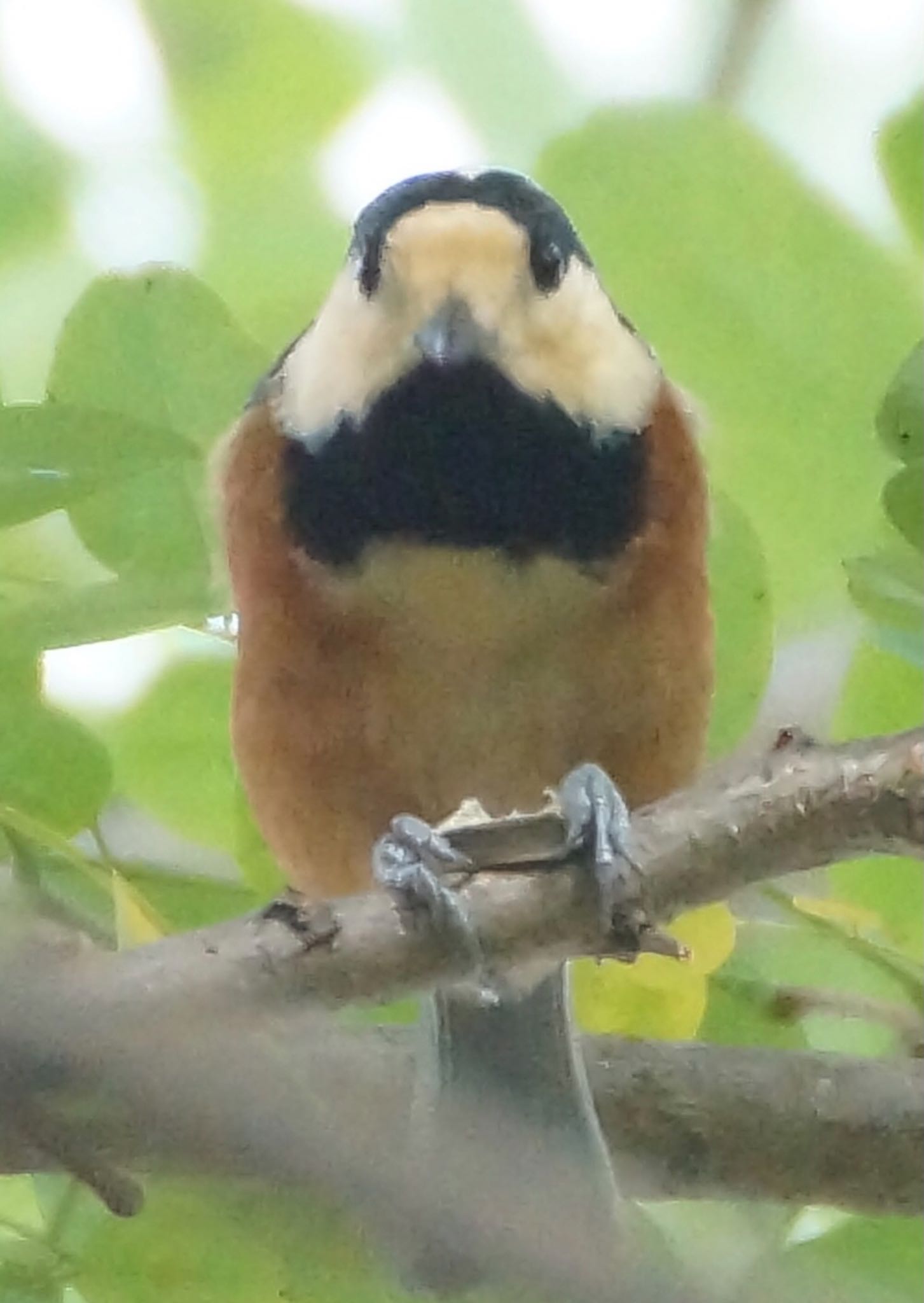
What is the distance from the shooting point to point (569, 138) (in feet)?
2.09

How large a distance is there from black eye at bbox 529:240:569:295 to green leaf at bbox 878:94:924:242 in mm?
145

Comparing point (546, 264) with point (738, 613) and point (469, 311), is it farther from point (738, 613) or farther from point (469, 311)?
point (738, 613)

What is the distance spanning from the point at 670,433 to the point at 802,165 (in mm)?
194

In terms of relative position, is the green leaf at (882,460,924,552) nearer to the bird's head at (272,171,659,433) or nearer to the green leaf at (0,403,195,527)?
the bird's head at (272,171,659,433)

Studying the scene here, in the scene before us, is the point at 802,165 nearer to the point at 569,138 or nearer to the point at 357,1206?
the point at 569,138

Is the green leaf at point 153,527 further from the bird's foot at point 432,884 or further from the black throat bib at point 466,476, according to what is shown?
the bird's foot at point 432,884

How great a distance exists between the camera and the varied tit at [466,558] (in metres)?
0.51

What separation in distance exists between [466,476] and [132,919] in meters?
0.18

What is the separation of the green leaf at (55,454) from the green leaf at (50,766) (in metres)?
0.07

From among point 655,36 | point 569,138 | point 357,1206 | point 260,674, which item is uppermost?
point 655,36

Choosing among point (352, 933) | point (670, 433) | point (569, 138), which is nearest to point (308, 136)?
point (569, 138)

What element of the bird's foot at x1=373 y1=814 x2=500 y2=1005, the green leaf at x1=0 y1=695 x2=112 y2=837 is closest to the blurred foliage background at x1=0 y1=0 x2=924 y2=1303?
the green leaf at x1=0 y1=695 x2=112 y2=837

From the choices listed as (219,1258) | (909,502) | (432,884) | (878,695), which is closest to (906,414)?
(909,502)

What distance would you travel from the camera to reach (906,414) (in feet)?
1.77
